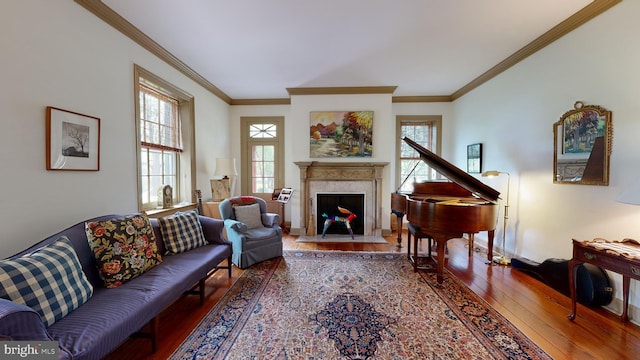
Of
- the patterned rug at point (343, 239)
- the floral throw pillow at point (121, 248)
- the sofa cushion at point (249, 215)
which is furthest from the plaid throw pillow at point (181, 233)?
the patterned rug at point (343, 239)

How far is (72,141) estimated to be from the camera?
Answer: 207cm

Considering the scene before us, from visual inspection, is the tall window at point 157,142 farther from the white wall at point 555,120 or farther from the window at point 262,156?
the white wall at point 555,120

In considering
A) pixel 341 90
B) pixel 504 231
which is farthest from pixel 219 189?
pixel 504 231

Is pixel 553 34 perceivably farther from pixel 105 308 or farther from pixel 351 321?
pixel 105 308

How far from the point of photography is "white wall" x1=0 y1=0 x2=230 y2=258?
5.51ft

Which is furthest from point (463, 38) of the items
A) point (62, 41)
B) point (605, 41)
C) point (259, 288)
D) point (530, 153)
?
point (62, 41)

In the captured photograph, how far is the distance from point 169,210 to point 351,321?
9.24 ft

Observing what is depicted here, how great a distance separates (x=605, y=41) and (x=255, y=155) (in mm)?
5359

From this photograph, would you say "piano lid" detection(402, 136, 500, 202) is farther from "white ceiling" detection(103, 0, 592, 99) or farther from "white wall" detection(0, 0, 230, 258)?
"white wall" detection(0, 0, 230, 258)

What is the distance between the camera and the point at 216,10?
235 centimetres

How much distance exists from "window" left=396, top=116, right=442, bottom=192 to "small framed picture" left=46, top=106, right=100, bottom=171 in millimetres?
4947

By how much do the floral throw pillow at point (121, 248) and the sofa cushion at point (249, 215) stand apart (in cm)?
140

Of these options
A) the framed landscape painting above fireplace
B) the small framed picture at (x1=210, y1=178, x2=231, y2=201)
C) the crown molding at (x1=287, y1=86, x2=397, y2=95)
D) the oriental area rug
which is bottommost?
the oriental area rug

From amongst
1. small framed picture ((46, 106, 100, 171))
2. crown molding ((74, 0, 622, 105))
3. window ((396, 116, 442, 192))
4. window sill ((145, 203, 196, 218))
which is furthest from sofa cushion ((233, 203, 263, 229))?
window ((396, 116, 442, 192))
